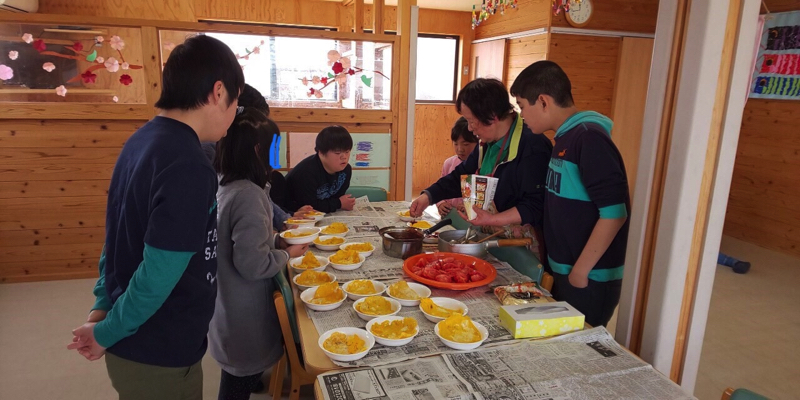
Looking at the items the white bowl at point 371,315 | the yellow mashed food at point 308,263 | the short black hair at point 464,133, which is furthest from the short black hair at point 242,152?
the short black hair at point 464,133

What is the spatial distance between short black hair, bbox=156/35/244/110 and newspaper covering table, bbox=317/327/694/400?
0.74 meters

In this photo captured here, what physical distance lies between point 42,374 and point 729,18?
10.7 feet

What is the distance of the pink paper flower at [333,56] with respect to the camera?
12.1 feet

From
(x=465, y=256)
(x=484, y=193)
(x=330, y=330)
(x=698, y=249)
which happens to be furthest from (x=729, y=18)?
(x=330, y=330)

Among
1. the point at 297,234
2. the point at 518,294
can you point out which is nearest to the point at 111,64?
the point at 297,234

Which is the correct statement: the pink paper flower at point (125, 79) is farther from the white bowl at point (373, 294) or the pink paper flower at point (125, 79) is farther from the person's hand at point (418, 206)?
the white bowl at point (373, 294)

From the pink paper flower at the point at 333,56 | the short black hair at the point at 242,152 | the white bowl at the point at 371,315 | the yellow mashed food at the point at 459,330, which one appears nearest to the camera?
the yellow mashed food at the point at 459,330

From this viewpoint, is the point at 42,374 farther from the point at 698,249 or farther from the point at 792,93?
the point at 792,93

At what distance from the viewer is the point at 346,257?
186 cm

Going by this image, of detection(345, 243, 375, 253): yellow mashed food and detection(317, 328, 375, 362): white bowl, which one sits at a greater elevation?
detection(345, 243, 375, 253): yellow mashed food

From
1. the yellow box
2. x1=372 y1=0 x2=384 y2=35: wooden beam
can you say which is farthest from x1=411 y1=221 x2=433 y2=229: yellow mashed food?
x1=372 y1=0 x2=384 y2=35: wooden beam

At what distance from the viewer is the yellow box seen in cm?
133

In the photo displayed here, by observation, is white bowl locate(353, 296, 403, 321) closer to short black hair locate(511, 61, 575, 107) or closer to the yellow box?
the yellow box

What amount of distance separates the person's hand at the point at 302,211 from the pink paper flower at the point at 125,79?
1865 millimetres
